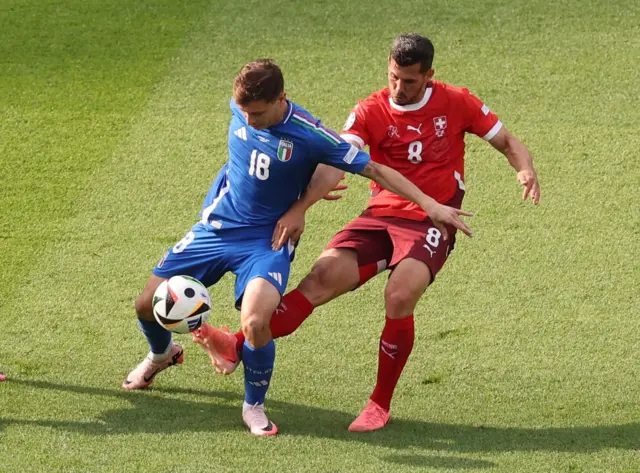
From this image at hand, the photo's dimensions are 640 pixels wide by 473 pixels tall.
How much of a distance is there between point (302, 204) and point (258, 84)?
684mm

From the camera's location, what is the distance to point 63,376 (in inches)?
253

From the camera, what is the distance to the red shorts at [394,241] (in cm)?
593

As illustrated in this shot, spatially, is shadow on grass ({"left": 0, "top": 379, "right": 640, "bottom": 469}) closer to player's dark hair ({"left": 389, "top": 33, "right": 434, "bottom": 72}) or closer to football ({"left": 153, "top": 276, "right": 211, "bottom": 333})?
football ({"left": 153, "top": 276, "right": 211, "bottom": 333})

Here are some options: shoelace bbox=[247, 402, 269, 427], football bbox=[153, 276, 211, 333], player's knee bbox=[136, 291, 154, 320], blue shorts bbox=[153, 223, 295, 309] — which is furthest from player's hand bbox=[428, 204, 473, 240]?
player's knee bbox=[136, 291, 154, 320]

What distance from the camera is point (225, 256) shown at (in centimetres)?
586

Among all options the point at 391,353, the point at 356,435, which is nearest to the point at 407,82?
the point at 391,353

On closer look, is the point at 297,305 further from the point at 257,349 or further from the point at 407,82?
the point at 407,82

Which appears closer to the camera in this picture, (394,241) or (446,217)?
(446,217)

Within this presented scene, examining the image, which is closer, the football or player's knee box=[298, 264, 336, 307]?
the football

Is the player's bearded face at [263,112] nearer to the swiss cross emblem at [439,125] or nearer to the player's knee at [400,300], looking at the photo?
the swiss cross emblem at [439,125]

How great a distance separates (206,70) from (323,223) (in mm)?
2169

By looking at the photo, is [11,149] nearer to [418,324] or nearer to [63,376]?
[63,376]

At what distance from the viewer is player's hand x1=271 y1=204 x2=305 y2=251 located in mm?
5785

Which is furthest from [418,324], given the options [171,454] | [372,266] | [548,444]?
[171,454]
